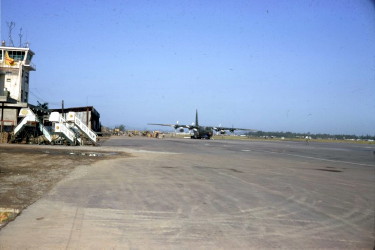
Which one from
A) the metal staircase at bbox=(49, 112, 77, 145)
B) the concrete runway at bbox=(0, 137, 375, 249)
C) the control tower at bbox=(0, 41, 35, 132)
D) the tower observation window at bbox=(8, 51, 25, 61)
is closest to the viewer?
the concrete runway at bbox=(0, 137, 375, 249)

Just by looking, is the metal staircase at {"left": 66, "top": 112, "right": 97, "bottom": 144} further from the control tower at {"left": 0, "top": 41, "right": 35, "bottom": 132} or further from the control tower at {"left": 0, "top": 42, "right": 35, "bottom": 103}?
the control tower at {"left": 0, "top": 42, "right": 35, "bottom": 103}

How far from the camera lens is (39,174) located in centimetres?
1158

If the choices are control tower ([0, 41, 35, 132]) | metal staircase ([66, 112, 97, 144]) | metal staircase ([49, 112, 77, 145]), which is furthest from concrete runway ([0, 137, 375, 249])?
control tower ([0, 41, 35, 132])

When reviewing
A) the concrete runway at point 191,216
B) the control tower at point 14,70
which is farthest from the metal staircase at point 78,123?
the concrete runway at point 191,216

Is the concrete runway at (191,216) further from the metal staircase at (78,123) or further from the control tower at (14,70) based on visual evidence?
the control tower at (14,70)

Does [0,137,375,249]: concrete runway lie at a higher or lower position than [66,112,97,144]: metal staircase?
lower

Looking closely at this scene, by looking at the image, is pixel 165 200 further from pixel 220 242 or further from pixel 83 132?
pixel 83 132

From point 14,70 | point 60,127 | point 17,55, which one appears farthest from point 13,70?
point 60,127

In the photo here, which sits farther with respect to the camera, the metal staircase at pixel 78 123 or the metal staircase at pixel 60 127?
the metal staircase at pixel 78 123

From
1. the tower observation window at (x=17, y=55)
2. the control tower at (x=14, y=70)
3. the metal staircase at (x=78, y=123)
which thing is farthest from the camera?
the tower observation window at (x=17, y=55)

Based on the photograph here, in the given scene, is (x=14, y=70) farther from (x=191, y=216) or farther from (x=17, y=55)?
(x=191, y=216)

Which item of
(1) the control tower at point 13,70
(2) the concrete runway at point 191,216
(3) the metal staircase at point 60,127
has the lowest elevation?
(2) the concrete runway at point 191,216

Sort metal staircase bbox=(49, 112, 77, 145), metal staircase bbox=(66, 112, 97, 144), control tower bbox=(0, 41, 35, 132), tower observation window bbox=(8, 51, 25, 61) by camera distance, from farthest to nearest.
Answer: tower observation window bbox=(8, 51, 25, 61), control tower bbox=(0, 41, 35, 132), metal staircase bbox=(66, 112, 97, 144), metal staircase bbox=(49, 112, 77, 145)

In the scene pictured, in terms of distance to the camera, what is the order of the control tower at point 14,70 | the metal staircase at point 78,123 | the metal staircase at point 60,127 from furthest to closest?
the control tower at point 14,70, the metal staircase at point 78,123, the metal staircase at point 60,127
